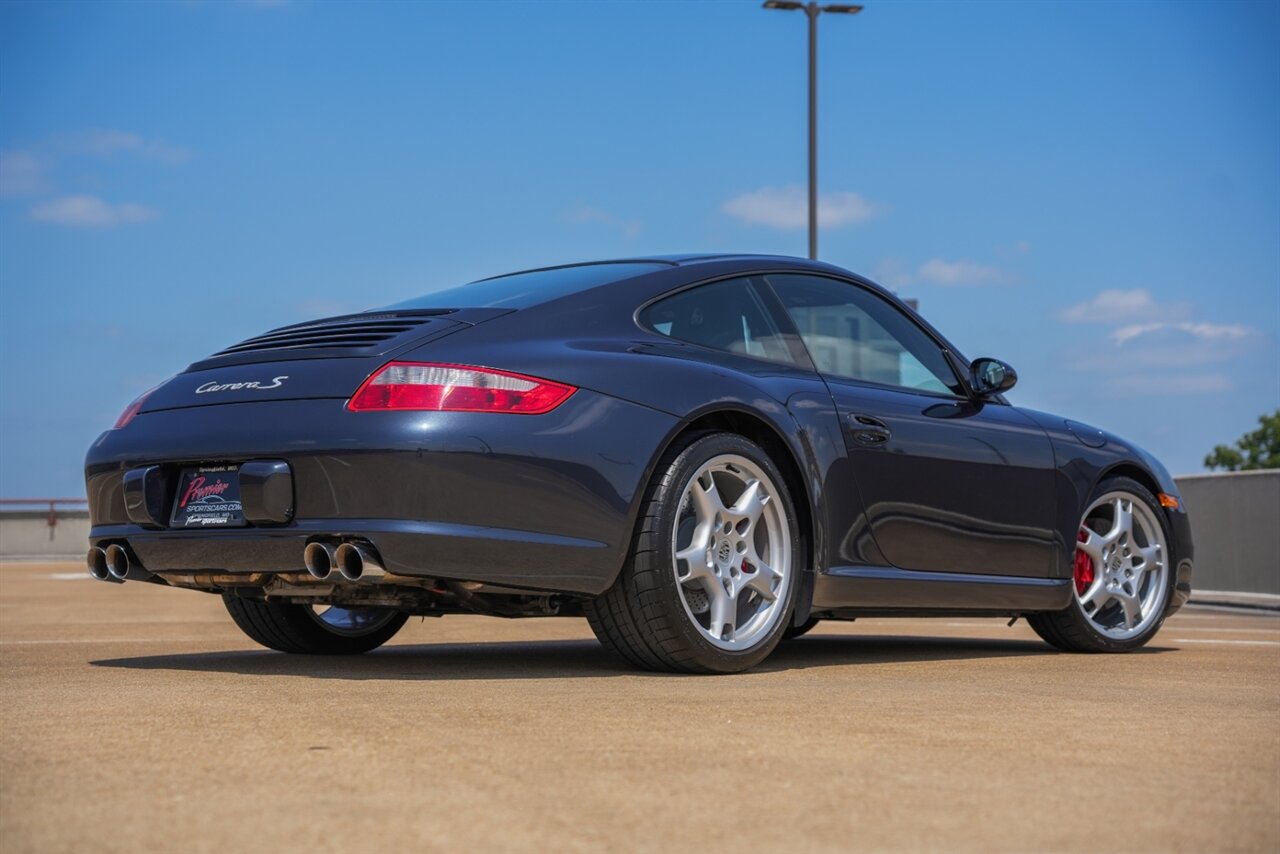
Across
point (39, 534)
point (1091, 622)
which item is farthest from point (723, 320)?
point (39, 534)

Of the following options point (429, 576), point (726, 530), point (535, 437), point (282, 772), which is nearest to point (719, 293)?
point (726, 530)

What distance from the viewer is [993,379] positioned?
6.84m

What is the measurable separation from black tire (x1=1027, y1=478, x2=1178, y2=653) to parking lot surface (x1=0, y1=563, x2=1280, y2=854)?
0.97m

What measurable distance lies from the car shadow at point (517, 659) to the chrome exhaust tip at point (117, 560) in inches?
14.9

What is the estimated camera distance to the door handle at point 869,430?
5.92 m

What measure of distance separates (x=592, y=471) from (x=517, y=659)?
1482 millimetres

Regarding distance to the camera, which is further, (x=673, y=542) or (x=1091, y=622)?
(x=1091, y=622)

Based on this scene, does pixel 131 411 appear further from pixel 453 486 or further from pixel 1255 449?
pixel 1255 449

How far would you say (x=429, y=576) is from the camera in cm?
479

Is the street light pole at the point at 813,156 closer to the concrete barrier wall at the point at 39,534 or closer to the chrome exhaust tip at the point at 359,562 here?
the chrome exhaust tip at the point at 359,562

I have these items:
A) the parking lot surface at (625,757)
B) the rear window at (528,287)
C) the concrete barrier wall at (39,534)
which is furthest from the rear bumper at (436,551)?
the concrete barrier wall at (39,534)

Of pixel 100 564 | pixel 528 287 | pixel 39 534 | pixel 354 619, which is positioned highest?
pixel 528 287

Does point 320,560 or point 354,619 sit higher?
point 320,560

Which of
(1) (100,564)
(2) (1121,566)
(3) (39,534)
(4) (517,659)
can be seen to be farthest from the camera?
(3) (39,534)
